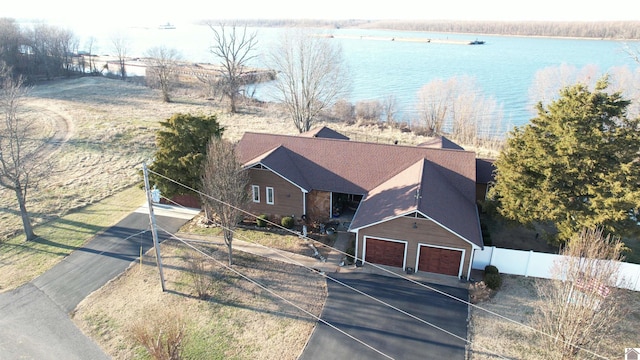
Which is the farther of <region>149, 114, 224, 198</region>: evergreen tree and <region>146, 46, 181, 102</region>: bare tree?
<region>146, 46, 181, 102</region>: bare tree

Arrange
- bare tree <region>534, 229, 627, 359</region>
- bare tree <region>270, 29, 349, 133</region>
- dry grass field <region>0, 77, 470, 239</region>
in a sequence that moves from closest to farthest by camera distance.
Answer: bare tree <region>534, 229, 627, 359</region> → dry grass field <region>0, 77, 470, 239</region> → bare tree <region>270, 29, 349, 133</region>

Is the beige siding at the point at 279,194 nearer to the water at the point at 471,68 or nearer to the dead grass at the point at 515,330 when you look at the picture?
the dead grass at the point at 515,330

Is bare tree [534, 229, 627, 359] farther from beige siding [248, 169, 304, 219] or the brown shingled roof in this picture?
beige siding [248, 169, 304, 219]

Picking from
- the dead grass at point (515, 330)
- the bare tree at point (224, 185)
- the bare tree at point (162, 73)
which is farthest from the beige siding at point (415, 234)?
the bare tree at point (162, 73)

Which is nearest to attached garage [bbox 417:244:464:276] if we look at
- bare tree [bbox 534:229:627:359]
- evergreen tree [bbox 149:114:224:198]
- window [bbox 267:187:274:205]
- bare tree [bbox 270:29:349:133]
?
bare tree [bbox 534:229:627:359]

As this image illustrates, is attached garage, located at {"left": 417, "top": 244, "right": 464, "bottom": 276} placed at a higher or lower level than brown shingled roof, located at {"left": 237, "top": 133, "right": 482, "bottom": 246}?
lower

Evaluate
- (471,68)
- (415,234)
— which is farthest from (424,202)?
(471,68)

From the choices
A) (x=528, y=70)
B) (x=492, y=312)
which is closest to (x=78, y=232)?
(x=492, y=312)

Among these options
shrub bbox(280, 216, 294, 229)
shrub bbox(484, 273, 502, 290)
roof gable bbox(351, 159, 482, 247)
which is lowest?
shrub bbox(484, 273, 502, 290)

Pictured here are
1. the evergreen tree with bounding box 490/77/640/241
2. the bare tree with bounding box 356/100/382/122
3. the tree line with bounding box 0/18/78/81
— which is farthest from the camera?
the tree line with bounding box 0/18/78/81
